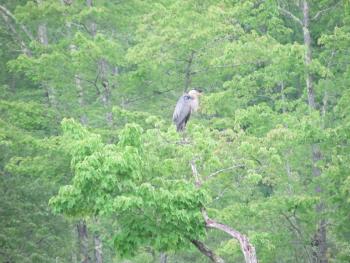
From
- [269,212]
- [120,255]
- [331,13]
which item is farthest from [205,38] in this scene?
[120,255]

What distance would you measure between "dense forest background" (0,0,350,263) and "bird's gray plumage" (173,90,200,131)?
404 millimetres

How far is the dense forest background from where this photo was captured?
9.23m

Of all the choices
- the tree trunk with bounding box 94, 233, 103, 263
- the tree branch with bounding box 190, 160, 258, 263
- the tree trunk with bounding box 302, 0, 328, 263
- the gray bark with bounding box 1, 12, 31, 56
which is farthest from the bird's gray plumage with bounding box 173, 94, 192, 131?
the gray bark with bounding box 1, 12, 31, 56

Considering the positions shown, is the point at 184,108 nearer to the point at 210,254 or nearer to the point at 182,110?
the point at 182,110

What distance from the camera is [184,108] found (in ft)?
45.6

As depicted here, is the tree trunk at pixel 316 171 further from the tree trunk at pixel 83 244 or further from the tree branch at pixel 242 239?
the tree trunk at pixel 83 244

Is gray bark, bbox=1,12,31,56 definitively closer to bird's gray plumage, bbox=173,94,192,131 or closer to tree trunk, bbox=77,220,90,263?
tree trunk, bbox=77,220,90,263

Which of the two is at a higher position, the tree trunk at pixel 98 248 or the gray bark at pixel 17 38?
the gray bark at pixel 17 38

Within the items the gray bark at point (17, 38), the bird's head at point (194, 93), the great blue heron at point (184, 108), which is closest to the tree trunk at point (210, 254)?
the great blue heron at point (184, 108)

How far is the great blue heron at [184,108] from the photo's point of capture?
13.8 m

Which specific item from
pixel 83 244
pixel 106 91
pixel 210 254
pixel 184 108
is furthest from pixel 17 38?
pixel 210 254

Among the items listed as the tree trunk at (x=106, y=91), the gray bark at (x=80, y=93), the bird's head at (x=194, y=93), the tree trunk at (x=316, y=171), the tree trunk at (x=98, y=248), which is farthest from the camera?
the gray bark at (x=80, y=93)

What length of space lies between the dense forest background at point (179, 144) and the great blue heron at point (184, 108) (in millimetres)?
399

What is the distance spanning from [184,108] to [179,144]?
3.29 meters
